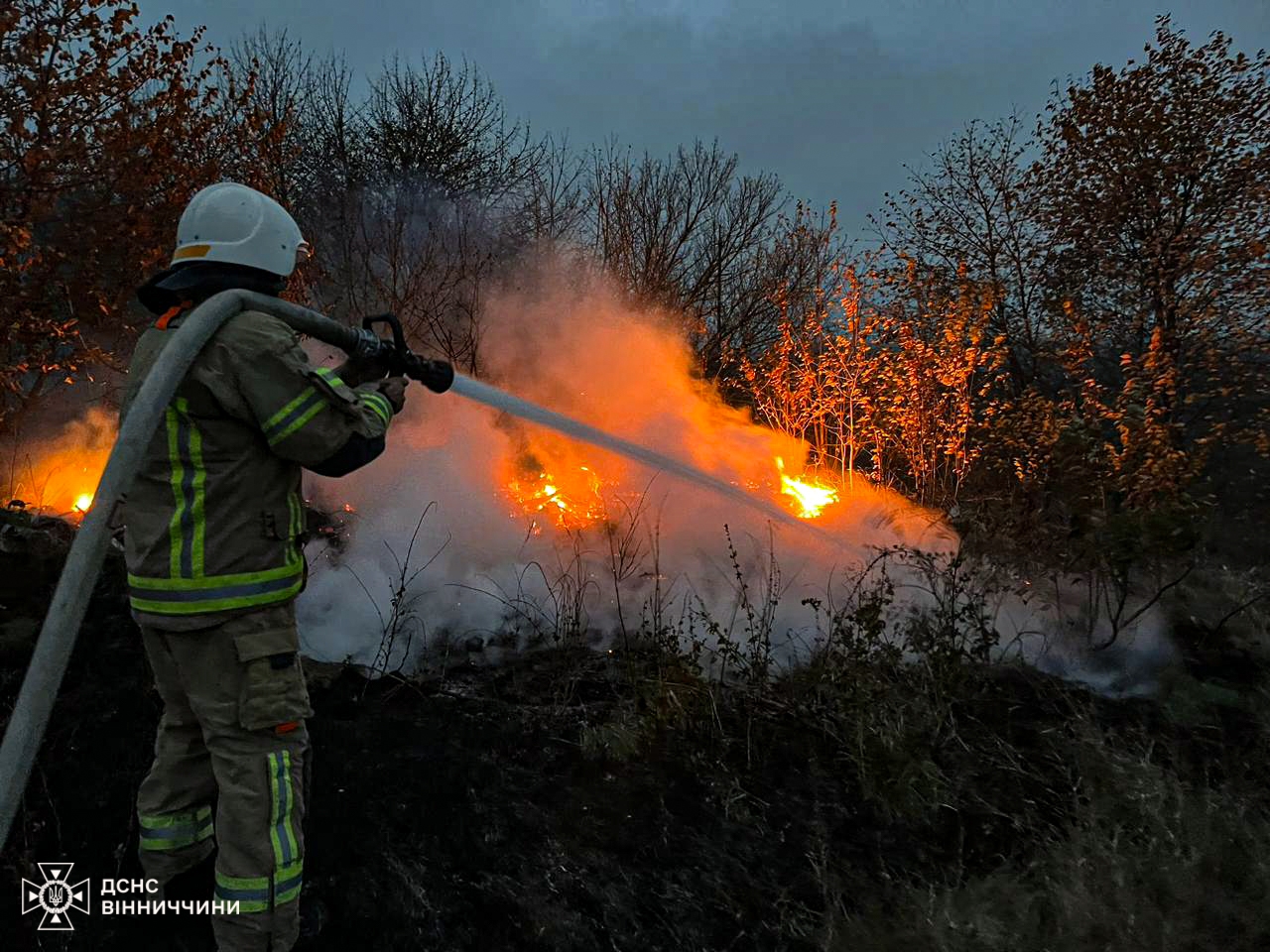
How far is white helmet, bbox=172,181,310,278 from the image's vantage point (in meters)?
2.04

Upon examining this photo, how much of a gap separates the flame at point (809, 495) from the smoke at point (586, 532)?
3.1 inches

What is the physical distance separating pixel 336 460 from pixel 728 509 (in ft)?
13.0

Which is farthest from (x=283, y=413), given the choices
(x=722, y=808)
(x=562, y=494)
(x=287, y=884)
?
(x=562, y=494)

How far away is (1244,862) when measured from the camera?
2.22m

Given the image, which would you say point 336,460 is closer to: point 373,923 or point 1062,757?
point 373,923

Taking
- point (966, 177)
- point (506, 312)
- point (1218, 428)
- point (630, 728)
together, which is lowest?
point (630, 728)

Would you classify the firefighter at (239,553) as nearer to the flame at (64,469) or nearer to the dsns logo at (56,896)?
the dsns logo at (56,896)

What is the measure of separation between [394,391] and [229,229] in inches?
24.2

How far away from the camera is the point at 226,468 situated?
1.91 metres

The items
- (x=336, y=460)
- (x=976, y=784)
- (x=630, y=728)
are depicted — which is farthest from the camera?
(x=630, y=728)

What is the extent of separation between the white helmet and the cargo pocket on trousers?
1043 mm

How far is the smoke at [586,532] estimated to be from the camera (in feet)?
14.5

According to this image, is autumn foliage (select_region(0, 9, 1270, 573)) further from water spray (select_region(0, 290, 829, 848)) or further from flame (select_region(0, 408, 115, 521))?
water spray (select_region(0, 290, 829, 848))

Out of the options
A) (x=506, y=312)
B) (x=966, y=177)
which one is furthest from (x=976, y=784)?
(x=966, y=177)
